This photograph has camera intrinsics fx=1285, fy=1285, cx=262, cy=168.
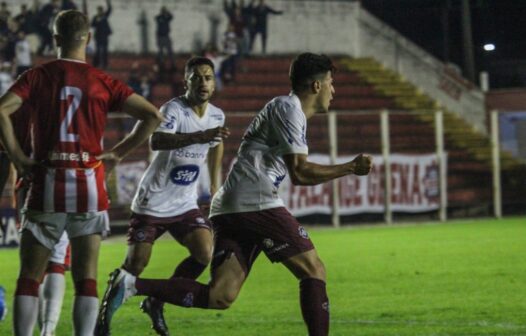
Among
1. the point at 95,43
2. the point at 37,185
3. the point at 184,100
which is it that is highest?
the point at 95,43

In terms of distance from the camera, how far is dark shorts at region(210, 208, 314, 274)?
759 centimetres

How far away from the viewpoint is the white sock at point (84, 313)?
688 cm

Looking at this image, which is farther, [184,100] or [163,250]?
[163,250]

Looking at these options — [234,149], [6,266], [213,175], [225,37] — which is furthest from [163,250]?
[225,37]

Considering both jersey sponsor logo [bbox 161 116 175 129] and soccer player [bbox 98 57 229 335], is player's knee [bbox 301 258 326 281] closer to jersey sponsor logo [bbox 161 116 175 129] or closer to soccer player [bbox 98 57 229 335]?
soccer player [bbox 98 57 229 335]

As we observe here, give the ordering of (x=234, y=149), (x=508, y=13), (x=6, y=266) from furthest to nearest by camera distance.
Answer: (x=508, y=13)
(x=234, y=149)
(x=6, y=266)

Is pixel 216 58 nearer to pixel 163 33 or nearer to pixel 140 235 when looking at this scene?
pixel 163 33

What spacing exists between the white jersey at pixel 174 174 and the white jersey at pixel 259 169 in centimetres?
169

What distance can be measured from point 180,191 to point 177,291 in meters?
1.80

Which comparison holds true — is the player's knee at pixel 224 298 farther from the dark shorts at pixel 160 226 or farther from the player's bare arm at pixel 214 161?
the player's bare arm at pixel 214 161

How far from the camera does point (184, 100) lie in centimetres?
973

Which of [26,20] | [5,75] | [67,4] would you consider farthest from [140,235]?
[67,4]

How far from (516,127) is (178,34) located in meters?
8.72

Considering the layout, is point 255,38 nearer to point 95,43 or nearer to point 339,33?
point 339,33
